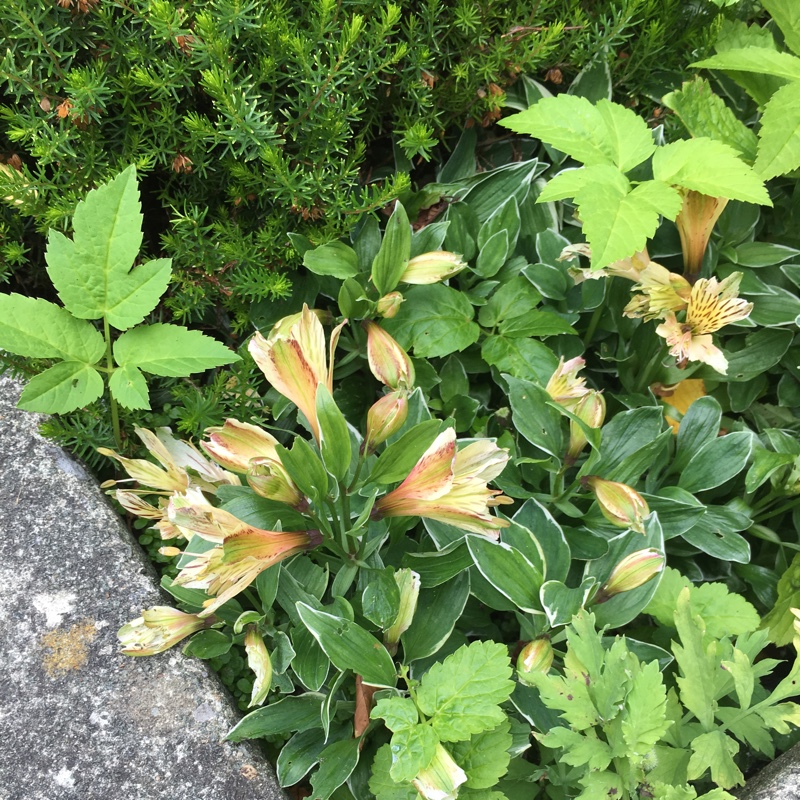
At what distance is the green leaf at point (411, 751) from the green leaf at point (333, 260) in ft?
2.71

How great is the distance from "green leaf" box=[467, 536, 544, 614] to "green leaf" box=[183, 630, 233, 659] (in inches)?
18.0

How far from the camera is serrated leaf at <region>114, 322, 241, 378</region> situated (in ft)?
3.99

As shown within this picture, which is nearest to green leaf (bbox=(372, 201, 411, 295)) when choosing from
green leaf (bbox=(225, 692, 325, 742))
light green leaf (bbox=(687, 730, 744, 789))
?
green leaf (bbox=(225, 692, 325, 742))

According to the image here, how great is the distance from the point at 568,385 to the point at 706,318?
278mm

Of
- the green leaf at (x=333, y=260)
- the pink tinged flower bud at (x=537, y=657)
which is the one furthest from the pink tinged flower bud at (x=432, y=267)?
the pink tinged flower bud at (x=537, y=657)

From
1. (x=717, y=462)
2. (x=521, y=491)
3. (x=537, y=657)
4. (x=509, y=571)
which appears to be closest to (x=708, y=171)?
(x=717, y=462)

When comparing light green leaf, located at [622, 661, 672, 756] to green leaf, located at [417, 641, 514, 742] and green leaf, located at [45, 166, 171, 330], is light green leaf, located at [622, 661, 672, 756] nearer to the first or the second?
green leaf, located at [417, 641, 514, 742]

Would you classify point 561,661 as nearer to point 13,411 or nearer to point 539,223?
point 539,223

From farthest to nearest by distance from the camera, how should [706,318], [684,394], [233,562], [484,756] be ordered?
[684,394] → [706,318] → [484,756] → [233,562]

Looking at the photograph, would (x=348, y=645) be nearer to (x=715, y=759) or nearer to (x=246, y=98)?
(x=715, y=759)

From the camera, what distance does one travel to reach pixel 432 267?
4.74ft

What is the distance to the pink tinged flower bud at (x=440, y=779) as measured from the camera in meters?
1.00

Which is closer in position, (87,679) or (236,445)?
(236,445)

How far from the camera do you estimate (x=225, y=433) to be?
112 cm
